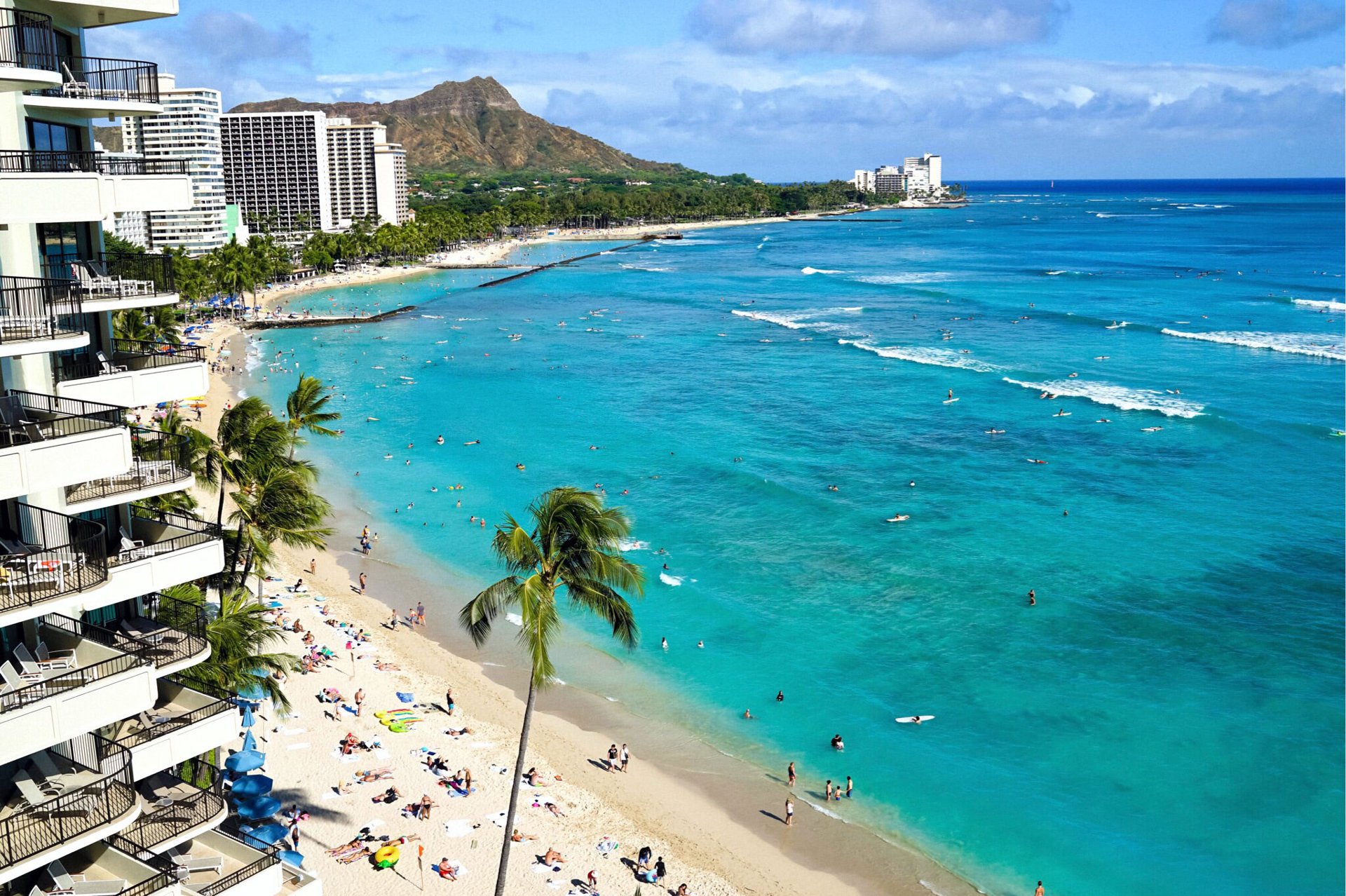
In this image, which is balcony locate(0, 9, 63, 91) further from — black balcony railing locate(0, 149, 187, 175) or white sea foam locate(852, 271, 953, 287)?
white sea foam locate(852, 271, 953, 287)

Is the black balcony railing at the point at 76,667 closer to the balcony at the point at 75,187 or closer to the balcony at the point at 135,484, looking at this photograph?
the balcony at the point at 135,484

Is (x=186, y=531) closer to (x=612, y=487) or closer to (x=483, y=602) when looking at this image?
(x=483, y=602)

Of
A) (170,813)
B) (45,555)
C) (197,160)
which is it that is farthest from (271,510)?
(197,160)

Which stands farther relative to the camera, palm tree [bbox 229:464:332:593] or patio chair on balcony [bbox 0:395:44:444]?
palm tree [bbox 229:464:332:593]

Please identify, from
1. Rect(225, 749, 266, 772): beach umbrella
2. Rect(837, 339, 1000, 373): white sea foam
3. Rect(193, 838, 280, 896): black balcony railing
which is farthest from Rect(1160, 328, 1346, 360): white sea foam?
Rect(193, 838, 280, 896): black balcony railing

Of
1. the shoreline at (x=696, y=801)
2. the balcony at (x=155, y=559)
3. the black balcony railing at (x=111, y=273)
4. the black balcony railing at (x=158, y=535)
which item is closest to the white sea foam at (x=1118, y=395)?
the shoreline at (x=696, y=801)

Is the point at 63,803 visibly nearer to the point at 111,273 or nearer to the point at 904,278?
the point at 111,273
